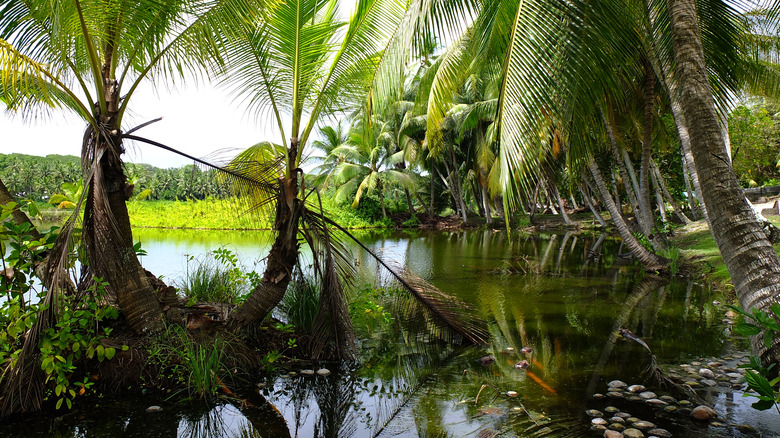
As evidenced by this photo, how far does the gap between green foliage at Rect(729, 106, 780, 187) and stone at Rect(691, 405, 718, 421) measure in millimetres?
15279

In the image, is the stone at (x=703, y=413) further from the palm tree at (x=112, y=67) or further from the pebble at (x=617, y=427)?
the palm tree at (x=112, y=67)

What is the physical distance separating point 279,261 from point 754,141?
21.5m

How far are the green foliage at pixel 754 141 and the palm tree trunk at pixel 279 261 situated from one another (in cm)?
1639

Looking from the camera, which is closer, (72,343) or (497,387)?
(72,343)

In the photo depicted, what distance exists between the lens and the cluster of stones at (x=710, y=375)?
4.38 meters

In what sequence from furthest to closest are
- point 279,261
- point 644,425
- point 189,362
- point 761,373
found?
point 279,261, point 189,362, point 644,425, point 761,373

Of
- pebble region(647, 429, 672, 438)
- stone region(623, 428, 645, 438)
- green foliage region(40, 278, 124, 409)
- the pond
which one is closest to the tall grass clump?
the pond

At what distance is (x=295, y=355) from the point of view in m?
5.40

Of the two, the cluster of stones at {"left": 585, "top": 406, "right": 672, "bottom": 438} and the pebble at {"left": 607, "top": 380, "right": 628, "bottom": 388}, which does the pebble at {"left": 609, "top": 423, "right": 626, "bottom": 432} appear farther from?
the pebble at {"left": 607, "top": 380, "right": 628, "bottom": 388}

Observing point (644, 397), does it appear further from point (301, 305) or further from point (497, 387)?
point (301, 305)

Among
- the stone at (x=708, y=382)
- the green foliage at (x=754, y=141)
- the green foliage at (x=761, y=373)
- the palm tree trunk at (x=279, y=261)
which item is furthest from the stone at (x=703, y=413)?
the green foliage at (x=754, y=141)

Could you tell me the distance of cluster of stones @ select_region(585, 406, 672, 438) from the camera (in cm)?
346

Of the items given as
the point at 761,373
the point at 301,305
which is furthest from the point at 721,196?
the point at 301,305

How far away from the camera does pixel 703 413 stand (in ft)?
12.1
